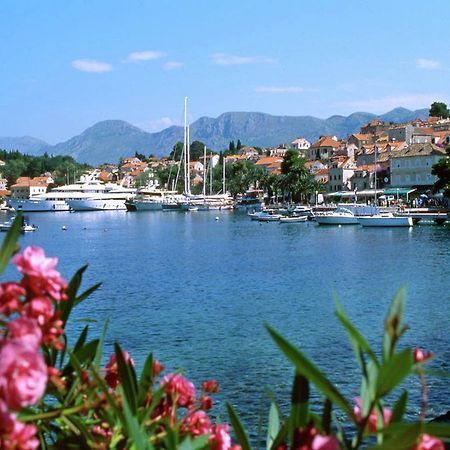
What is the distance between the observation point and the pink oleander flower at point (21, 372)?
1.58 meters

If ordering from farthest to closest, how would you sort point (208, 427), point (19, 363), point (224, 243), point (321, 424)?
point (224, 243), point (208, 427), point (321, 424), point (19, 363)

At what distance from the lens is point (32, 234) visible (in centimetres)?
7538

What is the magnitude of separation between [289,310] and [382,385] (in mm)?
25216

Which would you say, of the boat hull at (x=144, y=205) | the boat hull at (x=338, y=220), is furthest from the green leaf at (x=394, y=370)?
the boat hull at (x=144, y=205)

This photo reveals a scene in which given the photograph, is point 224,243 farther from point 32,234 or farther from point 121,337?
A: point 121,337

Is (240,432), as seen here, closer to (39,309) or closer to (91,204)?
(39,309)

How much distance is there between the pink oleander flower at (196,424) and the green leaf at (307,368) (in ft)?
3.26

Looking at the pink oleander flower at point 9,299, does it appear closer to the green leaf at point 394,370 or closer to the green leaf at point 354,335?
the green leaf at point 354,335

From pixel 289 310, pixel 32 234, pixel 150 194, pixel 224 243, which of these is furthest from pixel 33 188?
pixel 289 310

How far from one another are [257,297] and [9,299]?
2878cm

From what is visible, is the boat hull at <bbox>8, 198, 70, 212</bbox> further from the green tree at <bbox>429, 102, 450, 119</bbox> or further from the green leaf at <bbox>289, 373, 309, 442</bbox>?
the green leaf at <bbox>289, 373, 309, 442</bbox>

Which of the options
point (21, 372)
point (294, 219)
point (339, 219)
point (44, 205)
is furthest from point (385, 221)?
point (44, 205)

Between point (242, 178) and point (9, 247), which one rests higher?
point (242, 178)

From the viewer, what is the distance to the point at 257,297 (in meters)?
30.6
